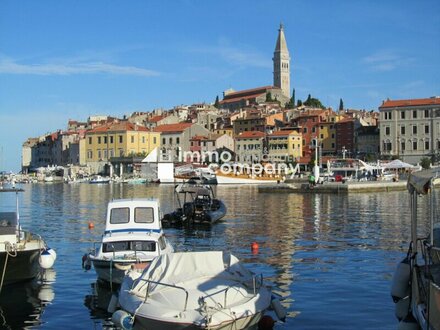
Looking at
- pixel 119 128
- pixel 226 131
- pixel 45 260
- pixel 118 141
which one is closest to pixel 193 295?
pixel 45 260

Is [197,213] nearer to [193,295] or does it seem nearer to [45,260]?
[45,260]

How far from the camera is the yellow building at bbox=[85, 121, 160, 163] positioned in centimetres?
12766

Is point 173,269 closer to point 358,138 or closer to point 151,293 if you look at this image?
point 151,293

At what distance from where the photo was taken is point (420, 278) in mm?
13055

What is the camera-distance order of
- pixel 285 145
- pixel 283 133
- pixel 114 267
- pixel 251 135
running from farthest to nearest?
pixel 251 135, pixel 283 133, pixel 285 145, pixel 114 267

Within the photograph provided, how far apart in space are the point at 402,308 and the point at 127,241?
798 cm

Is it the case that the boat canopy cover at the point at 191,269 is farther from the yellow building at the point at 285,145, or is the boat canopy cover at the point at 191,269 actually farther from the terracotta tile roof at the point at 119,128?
the terracotta tile roof at the point at 119,128

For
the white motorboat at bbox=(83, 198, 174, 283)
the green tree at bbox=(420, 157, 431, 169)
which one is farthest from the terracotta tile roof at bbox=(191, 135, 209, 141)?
the white motorboat at bbox=(83, 198, 174, 283)

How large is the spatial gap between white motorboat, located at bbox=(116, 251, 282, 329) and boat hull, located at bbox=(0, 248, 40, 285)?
4703 millimetres

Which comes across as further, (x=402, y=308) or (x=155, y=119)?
(x=155, y=119)

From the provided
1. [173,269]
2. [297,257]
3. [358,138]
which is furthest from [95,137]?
[173,269]

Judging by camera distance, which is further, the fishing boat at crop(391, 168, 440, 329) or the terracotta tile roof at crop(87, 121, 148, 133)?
the terracotta tile roof at crop(87, 121, 148, 133)

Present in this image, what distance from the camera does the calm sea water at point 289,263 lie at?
600 inches

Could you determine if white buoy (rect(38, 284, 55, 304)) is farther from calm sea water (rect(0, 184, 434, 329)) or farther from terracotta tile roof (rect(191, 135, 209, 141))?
terracotta tile roof (rect(191, 135, 209, 141))
